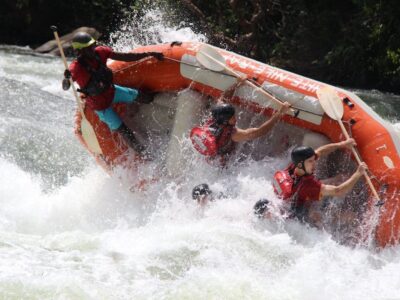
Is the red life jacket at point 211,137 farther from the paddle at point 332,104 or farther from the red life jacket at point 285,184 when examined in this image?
the paddle at point 332,104

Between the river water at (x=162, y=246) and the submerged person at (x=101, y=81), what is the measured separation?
1.98ft

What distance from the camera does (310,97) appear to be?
4.98 meters

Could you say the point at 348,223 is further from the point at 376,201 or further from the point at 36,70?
the point at 36,70

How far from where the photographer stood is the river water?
4.03 meters

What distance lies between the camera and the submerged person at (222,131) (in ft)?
16.2

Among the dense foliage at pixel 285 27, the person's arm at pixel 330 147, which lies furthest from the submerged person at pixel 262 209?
the dense foliage at pixel 285 27

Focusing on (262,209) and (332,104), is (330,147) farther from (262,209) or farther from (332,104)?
(262,209)

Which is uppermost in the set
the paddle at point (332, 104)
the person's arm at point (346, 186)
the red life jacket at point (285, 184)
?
the paddle at point (332, 104)

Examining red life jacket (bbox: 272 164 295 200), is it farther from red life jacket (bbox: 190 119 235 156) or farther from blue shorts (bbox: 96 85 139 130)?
blue shorts (bbox: 96 85 139 130)

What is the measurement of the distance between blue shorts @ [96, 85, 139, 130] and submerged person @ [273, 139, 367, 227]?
167 cm

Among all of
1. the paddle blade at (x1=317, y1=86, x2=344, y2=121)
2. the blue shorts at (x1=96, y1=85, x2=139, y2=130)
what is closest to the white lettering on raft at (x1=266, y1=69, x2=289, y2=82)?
the paddle blade at (x1=317, y1=86, x2=344, y2=121)

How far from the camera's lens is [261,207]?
15.7ft

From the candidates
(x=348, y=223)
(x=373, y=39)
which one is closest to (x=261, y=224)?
(x=348, y=223)

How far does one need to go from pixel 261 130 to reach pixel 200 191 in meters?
0.70
